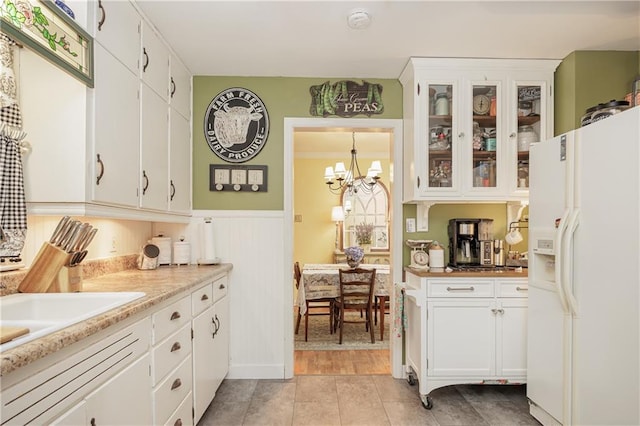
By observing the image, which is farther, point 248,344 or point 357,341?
point 357,341

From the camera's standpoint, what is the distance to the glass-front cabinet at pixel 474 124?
274cm

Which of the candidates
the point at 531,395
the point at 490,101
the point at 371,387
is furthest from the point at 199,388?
the point at 490,101

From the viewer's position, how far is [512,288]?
260 cm

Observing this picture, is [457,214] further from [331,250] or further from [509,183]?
[331,250]

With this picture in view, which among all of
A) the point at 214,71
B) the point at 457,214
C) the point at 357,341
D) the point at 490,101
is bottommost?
the point at 357,341

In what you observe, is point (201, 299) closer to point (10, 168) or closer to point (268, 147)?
point (10, 168)

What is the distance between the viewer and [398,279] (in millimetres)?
3070

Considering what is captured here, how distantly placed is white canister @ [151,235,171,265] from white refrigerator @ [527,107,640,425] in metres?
2.64

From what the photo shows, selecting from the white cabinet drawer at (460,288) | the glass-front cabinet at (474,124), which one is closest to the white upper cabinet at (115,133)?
the glass-front cabinet at (474,124)

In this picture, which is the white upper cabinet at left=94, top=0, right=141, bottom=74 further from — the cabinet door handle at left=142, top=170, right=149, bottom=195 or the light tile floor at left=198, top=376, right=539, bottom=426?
the light tile floor at left=198, top=376, right=539, bottom=426

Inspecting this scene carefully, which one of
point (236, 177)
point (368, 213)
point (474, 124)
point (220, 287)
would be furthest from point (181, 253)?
point (368, 213)

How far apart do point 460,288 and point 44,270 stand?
248cm

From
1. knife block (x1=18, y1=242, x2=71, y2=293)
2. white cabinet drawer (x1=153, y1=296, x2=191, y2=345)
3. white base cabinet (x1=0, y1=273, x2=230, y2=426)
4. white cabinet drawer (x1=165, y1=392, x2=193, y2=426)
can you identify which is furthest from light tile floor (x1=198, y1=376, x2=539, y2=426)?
knife block (x1=18, y1=242, x2=71, y2=293)

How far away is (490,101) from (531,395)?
2110 millimetres
